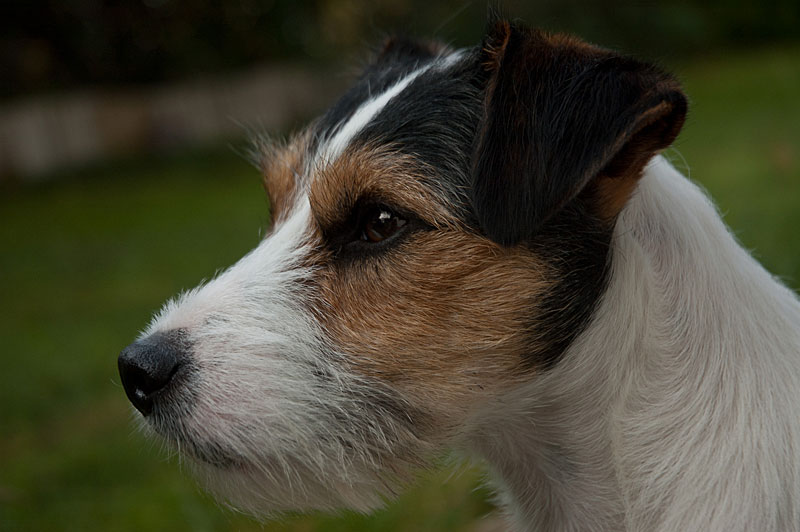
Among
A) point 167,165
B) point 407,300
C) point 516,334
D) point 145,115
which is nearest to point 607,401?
point 516,334

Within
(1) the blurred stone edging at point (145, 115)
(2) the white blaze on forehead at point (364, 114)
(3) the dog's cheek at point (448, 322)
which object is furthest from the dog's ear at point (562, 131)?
(1) the blurred stone edging at point (145, 115)

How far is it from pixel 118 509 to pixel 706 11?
24439mm

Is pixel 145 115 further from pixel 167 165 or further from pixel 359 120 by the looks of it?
pixel 359 120

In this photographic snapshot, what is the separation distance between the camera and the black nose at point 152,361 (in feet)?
8.32

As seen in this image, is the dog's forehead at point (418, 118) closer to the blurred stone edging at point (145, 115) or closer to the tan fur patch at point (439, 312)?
the tan fur patch at point (439, 312)

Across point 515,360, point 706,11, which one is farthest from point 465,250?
point 706,11

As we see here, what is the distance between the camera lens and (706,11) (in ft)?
82.9

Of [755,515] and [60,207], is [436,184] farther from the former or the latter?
[60,207]

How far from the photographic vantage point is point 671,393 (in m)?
2.53

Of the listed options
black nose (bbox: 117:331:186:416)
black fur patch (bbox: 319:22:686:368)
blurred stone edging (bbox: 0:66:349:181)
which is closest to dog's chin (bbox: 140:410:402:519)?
black nose (bbox: 117:331:186:416)

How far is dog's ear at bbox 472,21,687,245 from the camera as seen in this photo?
7.64 ft

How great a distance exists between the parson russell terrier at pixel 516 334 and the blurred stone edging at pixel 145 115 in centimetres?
1768

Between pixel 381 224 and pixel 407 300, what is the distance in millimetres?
263

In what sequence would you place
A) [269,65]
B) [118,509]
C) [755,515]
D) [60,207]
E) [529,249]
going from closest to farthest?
[755,515] < [529,249] < [118,509] < [60,207] < [269,65]
